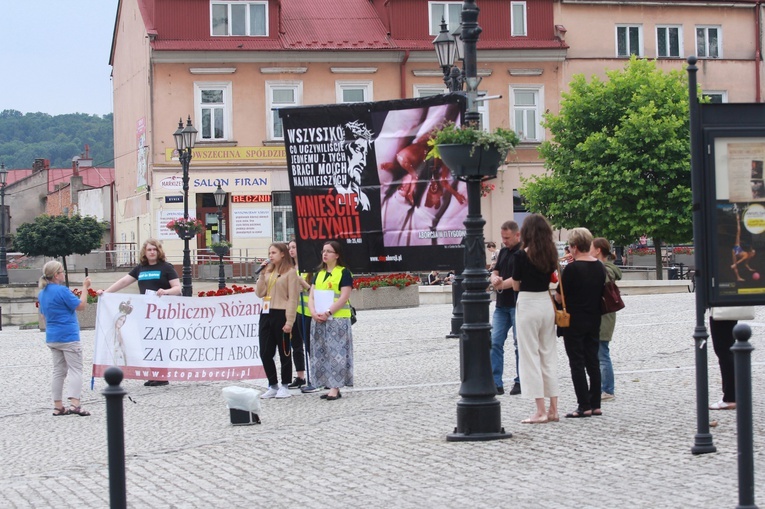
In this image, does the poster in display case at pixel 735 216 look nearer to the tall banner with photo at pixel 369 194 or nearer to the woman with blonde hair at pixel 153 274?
the tall banner with photo at pixel 369 194

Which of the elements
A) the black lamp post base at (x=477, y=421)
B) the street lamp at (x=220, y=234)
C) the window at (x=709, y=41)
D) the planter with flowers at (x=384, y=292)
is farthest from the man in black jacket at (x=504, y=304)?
the window at (x=709, y=41)

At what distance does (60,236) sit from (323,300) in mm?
36662

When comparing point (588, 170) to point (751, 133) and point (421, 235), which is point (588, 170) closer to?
point (421, 235)

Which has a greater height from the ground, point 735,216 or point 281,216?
point 281,216

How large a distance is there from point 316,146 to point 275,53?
30.2 meters

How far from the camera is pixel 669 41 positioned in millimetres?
47750

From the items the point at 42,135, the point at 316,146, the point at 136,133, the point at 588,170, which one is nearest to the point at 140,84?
the point at 136,133

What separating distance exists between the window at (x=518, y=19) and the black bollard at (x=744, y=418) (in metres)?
41.2

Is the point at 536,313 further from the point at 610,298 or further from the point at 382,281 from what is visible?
the point at 382,281

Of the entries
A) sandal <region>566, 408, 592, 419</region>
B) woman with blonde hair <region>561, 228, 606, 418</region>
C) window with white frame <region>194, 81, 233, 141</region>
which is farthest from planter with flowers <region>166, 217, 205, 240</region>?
sandal <region>566, 408, 592, 419</region>

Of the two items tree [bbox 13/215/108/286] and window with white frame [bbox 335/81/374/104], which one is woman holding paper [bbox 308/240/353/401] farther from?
tree [bbox 13/215/108/286]

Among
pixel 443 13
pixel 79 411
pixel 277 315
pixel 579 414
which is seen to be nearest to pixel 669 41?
pixel 443 13

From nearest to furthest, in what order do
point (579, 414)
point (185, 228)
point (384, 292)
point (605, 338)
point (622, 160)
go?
point (579, 414) → point (605, 338) → point (384, 292) → point (185, 228) → point (622, 160)

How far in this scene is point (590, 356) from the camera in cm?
1050
